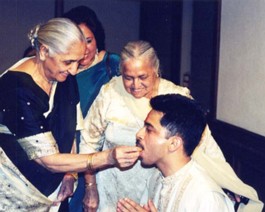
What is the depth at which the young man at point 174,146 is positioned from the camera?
6.08 feet

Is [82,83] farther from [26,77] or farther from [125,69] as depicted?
[26,77]

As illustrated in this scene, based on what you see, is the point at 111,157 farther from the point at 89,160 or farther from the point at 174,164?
the point at 174,164

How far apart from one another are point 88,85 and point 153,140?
29.2 inches

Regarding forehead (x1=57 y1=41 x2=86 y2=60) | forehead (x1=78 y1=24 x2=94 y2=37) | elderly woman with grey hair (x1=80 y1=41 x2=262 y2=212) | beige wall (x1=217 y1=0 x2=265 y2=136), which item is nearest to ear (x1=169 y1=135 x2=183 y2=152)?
elderly woman with grey hair (x1=80 y1=41 x2=262 y2=212)

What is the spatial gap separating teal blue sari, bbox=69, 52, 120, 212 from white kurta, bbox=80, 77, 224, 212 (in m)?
0.17

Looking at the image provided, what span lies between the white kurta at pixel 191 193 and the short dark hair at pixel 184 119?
0.38 feet

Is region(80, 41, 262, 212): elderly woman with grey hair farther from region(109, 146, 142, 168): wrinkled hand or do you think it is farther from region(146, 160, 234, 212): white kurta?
region(109, 146, 142, 168): wrinkled hand

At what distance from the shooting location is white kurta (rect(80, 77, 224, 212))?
221cm

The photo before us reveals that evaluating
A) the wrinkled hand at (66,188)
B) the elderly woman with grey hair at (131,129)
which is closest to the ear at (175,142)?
the elderly woman with grey hair at (131,129)

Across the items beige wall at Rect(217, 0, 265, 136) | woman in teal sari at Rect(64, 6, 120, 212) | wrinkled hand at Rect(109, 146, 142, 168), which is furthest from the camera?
beige wall at Rect(217, 0, 265, 136)

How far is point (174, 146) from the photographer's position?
1.89 m

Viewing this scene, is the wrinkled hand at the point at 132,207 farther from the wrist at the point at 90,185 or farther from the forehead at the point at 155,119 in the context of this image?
the wrist at the point at 90,185

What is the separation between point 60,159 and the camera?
1.87 metres

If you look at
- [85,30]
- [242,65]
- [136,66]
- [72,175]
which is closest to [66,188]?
[72,175]
